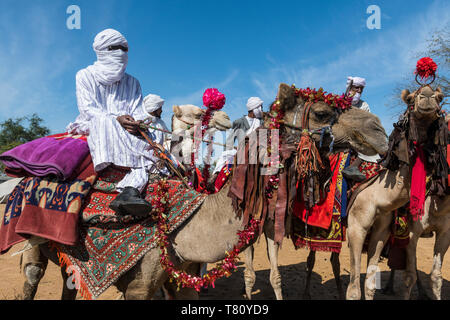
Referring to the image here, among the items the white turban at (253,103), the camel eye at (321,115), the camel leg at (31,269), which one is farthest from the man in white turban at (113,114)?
the white turban at (253,103)

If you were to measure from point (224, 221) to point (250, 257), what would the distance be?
10.2ft

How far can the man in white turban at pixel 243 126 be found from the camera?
544 centimetres

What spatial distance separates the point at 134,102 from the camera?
3.43 m

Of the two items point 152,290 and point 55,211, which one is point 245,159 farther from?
point 55,211

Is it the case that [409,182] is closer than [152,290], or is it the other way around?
[152,290]

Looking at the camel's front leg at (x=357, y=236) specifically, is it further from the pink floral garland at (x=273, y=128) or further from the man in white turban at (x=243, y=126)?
the pink floral garland at (x=273, y=128)

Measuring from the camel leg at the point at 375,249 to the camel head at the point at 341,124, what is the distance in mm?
1970

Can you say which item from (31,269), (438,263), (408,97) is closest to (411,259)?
(438,263)

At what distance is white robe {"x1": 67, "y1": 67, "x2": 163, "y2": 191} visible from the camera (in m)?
2.96

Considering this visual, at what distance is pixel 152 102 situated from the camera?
5.72 metres

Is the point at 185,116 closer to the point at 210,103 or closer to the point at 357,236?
the point at 210,103

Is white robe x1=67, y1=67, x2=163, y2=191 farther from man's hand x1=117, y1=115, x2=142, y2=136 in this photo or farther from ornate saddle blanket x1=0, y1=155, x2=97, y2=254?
ornate saddle blanket x1=0, y1=155, x2=97, y2=254

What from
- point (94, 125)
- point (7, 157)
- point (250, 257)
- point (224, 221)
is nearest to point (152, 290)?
point (224, 221)

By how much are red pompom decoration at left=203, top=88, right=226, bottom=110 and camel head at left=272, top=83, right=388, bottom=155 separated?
2168 mm
